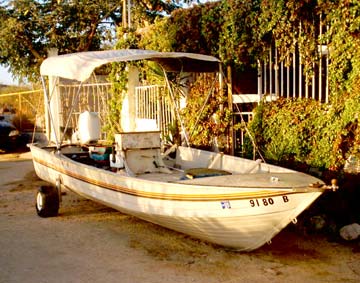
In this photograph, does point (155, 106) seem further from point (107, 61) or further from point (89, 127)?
point (107, 61)

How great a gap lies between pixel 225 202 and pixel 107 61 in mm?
3228

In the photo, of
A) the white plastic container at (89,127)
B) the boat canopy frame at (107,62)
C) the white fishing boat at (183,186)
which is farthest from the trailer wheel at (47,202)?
the white plastic container at (89,127)

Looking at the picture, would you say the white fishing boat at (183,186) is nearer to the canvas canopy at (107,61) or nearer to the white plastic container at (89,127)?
the canvas canopy at (107,61)

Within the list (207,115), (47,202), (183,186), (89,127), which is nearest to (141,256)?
(183,186)

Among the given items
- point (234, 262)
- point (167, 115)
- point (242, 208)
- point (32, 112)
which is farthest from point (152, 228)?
point (32, 112)

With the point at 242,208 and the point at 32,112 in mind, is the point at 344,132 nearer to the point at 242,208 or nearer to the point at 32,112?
the point at 242,208

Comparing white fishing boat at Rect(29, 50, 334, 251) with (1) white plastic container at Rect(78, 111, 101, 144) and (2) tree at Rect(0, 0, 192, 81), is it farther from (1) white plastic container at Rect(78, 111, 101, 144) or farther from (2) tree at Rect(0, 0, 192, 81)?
(2) tree at Rect(0, 0, 192, 81)

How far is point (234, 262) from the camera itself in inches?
247

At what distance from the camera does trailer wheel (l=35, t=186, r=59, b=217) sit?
8688mm

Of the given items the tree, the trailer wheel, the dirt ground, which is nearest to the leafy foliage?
the dirt ground

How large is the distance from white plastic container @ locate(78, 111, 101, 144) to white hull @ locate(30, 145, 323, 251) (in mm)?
2945

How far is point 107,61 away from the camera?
779 centimetres

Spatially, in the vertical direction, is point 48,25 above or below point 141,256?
above

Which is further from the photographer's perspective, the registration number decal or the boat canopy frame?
the boat canopy frame
